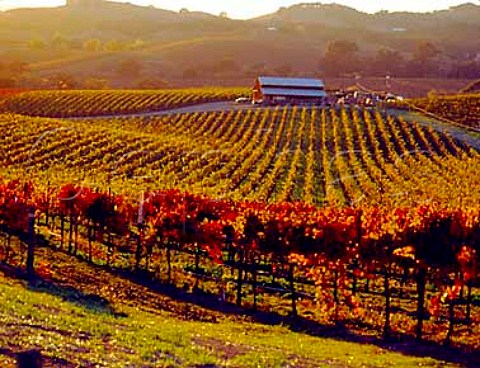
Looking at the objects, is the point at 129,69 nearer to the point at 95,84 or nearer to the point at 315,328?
the point at 95,84

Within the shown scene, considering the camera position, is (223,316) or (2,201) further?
A: (2,201)

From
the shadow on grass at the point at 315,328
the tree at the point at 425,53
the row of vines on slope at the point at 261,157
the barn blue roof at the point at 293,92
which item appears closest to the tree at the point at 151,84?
the barn blue roof at the point at 293,92

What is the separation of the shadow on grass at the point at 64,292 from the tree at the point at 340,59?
420 ft

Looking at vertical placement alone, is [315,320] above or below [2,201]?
below

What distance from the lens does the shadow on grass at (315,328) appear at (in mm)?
19875

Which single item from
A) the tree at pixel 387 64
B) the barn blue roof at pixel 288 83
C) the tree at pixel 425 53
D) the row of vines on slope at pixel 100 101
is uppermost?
the tree at pixel 425 53

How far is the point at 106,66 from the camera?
152125 millimetres

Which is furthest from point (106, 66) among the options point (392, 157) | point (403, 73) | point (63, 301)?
point (63, 301)

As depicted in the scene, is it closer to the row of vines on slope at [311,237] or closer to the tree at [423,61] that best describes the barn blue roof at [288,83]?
the tree at [423,61]

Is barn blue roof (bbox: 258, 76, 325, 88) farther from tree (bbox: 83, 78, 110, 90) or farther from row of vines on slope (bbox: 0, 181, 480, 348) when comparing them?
row of vines on slope (bbox: 0, 181, 480, 348)

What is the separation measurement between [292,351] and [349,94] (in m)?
77.1

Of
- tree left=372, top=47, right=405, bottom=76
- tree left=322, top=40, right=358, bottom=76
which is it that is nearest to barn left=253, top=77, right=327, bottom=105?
tree left=372, top=47, right=405, bottom=76

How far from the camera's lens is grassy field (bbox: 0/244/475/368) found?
13.6 m

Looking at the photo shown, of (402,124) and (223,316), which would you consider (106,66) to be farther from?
(223,316)
